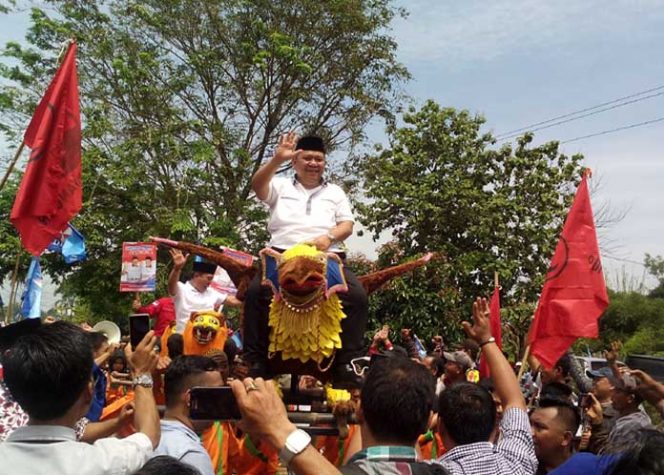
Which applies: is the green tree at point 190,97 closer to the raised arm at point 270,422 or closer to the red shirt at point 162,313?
the red shirt at point 162,313

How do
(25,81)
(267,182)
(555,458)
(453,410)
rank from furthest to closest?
(25,81), (267,182), (555,458), (453,410)

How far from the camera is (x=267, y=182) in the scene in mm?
4871

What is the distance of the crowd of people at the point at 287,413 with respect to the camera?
6.72 feet

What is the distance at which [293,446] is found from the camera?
1883 mm

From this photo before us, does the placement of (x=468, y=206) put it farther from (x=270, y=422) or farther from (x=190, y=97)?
(x=270, y=422)

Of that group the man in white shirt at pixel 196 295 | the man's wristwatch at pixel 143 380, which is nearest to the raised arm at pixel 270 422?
the man's wristwatch at pixel 143 380

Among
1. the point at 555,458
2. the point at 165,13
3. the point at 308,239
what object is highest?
the point at 165,13

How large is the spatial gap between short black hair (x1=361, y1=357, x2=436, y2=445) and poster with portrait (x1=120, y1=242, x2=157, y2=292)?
7.15 m

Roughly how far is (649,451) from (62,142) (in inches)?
191

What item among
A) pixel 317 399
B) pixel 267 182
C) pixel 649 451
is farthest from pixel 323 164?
pixel 649 451

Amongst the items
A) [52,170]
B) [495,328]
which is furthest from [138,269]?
[495,328]

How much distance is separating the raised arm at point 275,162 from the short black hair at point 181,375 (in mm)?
1674

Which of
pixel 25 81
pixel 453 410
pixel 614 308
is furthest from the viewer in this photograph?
pixel 614 308

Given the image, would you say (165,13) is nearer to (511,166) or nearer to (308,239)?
(511,166)
